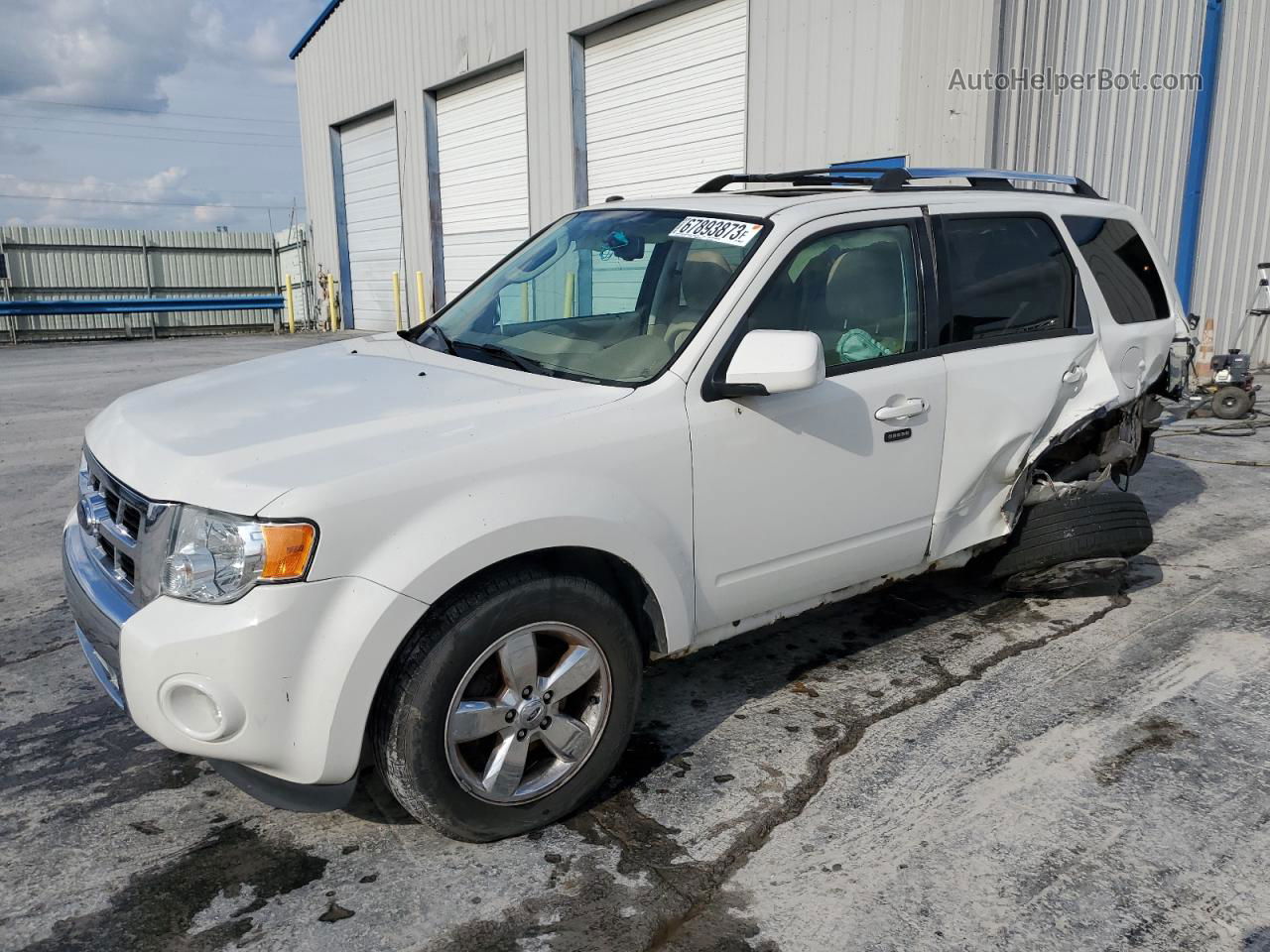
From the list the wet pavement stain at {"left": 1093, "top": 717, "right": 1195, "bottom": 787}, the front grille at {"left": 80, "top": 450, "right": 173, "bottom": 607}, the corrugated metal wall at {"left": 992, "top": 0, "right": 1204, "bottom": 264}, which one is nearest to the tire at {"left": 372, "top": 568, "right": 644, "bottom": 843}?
the front grille at {"left": 80, "top": 450, "right": 173, "bottom": 607}

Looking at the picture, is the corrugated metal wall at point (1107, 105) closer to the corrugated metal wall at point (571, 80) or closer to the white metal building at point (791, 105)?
the white metal building at point (791, 105)

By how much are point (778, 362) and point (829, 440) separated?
50cm

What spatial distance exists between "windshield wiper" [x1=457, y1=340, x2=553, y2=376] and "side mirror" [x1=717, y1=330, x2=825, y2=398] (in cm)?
62

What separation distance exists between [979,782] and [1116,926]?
2.18 ft

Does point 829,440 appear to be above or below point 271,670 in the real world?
above

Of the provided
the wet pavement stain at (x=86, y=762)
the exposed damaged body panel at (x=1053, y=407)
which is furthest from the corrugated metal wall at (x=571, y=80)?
the wet pavement stain at (x=86, y=762)

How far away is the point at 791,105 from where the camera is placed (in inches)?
423

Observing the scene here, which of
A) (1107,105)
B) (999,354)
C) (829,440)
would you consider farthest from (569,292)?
(1107,105)

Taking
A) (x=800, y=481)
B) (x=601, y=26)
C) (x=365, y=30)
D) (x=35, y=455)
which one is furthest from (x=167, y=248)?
(x=800, y=481)

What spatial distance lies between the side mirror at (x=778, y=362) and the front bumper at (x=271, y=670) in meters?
1.18

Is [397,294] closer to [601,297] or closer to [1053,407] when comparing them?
→ [601,297]

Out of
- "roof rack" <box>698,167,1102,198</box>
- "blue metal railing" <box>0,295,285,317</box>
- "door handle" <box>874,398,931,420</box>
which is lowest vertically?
"blue metal railing" <box>0,295,285,317</box>

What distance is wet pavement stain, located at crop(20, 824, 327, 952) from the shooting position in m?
2.34

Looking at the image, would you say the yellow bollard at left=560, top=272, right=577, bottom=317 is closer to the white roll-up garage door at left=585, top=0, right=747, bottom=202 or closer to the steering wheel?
the steering wheel
